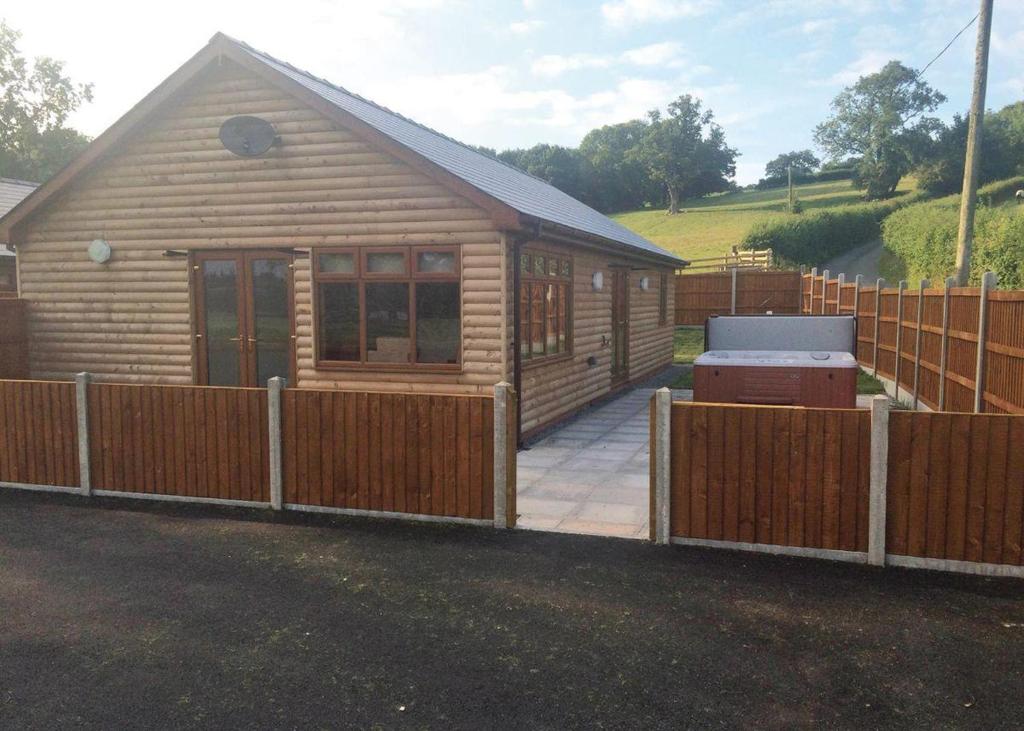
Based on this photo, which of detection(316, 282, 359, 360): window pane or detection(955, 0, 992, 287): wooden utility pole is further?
detection(955, 0, 992, 287): wooden utility pole

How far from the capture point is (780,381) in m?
8.77

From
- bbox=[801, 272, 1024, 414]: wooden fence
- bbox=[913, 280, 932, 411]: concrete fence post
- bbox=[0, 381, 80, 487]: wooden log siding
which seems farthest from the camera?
bbox=[913, 280, 932, 411]: concrete fence post

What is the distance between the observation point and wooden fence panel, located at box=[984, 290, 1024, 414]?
8.43 metres

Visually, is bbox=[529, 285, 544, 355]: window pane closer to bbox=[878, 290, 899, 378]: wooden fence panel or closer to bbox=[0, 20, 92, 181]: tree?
bbox=[878, 290, 899, 378]: wooden fence panel

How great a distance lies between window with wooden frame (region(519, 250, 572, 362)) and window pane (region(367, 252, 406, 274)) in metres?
1.63

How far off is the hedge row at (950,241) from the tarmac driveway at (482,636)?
74.4 ft

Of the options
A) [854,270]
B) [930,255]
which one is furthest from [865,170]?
[930,255]

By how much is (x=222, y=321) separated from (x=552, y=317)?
4999mm

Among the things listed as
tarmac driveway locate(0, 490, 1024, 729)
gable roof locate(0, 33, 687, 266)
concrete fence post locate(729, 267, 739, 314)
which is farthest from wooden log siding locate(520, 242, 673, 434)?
concrete fence post locate(729, 267, 739, 314)

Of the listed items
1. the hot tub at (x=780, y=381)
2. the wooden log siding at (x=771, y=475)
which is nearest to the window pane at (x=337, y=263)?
the hot tub at (x=780, y=381)

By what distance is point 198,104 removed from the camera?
37.9ft

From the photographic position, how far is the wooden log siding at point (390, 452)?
718 cm

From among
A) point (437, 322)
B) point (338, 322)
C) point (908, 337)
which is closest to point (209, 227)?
point (338, 322)

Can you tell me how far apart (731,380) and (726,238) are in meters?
51.8
